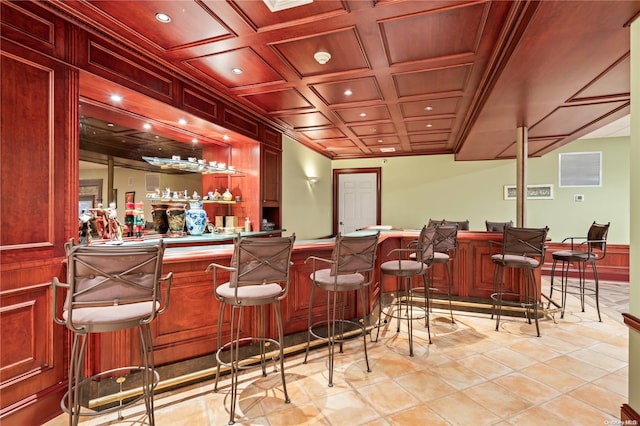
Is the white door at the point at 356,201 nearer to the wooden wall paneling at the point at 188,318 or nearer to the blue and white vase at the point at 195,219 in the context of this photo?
the blue and white vase at the point at 195,219

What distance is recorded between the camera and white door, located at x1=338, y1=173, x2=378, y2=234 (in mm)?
7785

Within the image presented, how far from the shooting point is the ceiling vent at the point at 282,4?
7.02ft

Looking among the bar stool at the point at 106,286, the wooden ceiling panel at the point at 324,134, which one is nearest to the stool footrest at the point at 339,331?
the bar stool at the point at 106,286

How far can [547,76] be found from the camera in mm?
2791

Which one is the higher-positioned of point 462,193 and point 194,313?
point 462,193

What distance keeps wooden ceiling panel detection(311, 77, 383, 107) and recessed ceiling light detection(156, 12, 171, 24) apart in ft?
5.31

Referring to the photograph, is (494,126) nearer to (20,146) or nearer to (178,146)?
(178,146)

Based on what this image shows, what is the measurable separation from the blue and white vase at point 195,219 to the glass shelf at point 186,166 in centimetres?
54

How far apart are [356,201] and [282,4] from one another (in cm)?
600

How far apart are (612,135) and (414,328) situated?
19.7ft

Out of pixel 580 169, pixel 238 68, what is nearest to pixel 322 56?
pixel 238 68

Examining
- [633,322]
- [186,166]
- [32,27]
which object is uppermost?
[32,27]

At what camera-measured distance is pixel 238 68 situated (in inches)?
125

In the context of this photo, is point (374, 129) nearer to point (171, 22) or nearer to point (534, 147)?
point (534, 147)
